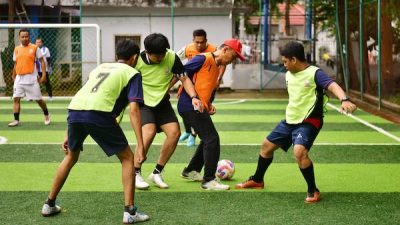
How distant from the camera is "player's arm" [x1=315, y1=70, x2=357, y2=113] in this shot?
6887 millimetres

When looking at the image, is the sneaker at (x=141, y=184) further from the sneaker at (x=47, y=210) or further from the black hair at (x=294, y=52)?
the black hair at (x=294, y=52)

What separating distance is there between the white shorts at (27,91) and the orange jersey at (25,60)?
10.0 inches

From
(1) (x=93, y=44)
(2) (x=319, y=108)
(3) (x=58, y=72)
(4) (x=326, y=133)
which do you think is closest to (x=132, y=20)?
(1) (x=93, y=44)

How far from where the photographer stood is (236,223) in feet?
21.4

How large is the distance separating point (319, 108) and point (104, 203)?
2.31 m

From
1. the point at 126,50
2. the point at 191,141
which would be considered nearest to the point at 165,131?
the point at 126,50

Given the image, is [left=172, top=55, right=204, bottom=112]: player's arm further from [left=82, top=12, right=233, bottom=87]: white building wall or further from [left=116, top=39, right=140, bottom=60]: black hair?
[left=82, top=12, right=233, bottom=87]: white building wall

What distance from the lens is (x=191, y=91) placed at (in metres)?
7.91

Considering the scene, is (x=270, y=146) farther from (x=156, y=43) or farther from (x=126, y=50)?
(x=126, y=50)

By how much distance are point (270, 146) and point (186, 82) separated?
1.11m

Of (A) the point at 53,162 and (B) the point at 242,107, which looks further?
(B) the point at 242,107

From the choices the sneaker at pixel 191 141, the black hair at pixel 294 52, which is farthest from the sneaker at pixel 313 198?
the sneaker at pixel 191 141

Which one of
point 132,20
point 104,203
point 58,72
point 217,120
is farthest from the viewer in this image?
point 132,20

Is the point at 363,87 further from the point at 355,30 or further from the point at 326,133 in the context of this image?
the point at 326,133
